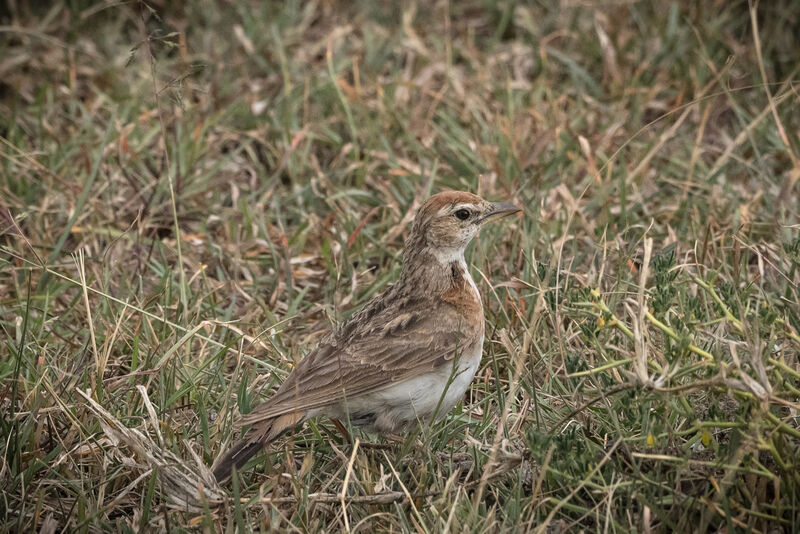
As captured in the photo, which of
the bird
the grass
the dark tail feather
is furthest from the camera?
the bird

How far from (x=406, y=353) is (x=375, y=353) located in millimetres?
148

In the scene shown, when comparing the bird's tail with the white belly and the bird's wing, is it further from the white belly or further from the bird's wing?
the white belly

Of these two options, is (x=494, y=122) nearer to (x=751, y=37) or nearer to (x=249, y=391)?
(x=751, y=37)

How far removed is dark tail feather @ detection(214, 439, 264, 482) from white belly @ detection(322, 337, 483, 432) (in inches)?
17.7

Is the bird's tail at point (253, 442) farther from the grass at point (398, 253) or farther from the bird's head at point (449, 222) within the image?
the bird's head at point (449, 222)

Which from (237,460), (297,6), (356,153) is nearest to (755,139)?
(356,153)

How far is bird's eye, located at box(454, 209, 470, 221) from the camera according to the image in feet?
16.8

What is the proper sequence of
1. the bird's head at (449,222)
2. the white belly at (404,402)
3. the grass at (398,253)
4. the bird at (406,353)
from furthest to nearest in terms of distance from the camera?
1. the bird's head at (449,222)
2. the white belly at (404,402)
3. the bird at (406,353)
4. the grass at (398,253)

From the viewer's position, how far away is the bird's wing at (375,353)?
441 centimetres

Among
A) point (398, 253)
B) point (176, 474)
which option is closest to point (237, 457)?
point (176, 474)

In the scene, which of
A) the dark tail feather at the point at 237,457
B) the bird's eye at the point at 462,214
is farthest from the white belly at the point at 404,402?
the bird's eye at the point at 462,214

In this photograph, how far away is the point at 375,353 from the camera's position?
4676 millimetres

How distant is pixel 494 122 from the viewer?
24.3ft

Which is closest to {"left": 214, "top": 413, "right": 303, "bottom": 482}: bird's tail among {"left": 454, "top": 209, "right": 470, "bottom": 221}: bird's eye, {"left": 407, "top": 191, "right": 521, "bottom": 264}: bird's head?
{"left": 407, "top": 191, "right": 521, "bottom": 264}: bird's head
